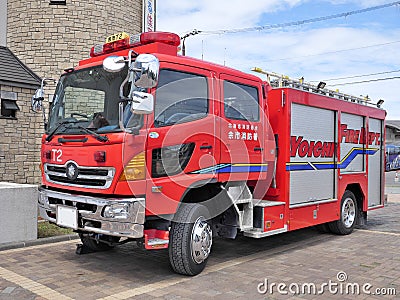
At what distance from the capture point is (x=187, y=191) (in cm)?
561

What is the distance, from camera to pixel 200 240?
5703mm

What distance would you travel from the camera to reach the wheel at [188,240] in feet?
18.1

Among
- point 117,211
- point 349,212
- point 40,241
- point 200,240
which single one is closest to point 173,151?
point 117,211

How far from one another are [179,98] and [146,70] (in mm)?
916

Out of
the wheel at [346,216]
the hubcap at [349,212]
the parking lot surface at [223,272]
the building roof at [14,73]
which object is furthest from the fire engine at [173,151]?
the building roof at [14,73]

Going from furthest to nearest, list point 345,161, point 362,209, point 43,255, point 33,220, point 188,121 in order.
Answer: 1. point 362,209
2. point 345,161
3. point 33,220
4. point 43,255
5. point 188,121

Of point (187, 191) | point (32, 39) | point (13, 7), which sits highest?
point (13, 7)

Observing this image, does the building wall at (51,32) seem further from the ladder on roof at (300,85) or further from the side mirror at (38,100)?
the ladder on roof at (300,85)

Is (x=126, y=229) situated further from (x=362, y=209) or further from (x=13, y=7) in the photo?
(x=13, y=7)

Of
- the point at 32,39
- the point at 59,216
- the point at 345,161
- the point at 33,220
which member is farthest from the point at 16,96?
the point at 345,161

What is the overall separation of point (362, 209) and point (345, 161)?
1.41m

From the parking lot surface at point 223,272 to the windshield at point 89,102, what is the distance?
6.27 ft

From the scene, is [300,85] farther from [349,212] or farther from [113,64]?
[113,64]

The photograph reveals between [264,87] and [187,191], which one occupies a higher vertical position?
[264,87]
